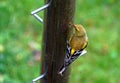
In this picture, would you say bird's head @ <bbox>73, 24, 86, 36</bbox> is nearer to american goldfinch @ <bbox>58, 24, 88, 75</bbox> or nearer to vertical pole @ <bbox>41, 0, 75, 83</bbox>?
american goldfinch @ <bbox>58, 24, 88, 75</bbox>

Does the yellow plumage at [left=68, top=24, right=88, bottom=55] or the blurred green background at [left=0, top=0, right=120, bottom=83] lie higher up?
the yellow plumage at [left=68, top=24, right=88, bottom=55]

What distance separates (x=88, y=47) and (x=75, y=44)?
2549mm

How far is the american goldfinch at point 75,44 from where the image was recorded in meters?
3.00

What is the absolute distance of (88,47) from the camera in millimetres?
5598

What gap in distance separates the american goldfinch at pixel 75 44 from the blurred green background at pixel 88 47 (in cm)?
137

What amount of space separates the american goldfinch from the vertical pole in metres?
0.07

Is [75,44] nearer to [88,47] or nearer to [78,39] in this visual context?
[78,39]

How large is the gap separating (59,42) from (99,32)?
8.93 ft

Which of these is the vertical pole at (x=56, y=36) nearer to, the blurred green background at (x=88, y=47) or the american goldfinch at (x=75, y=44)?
the american goldfinch at (x=75, y=44)

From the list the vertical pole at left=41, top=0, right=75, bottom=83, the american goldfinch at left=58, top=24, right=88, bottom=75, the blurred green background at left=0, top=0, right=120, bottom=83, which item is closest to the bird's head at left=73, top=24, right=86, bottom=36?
the american goldfinch at left=58, top=24, right=88, bottom=75

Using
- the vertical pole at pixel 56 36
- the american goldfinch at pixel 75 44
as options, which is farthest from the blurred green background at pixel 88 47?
the american goldfinch at pixel 75 44

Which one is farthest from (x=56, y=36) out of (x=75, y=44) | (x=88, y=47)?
(x=88, y=47)

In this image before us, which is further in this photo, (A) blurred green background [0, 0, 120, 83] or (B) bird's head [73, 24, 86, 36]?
(A) blurred green background [0, 0, 120, 83]

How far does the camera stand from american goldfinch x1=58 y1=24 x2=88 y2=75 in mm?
3002
